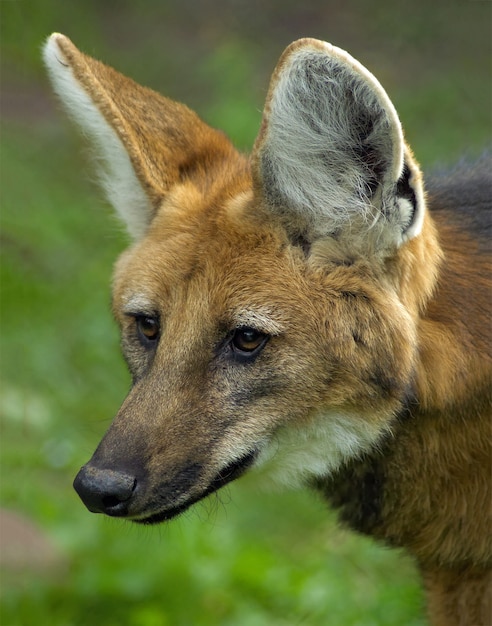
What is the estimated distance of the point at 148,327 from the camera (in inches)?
116

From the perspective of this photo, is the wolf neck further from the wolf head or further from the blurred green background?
the blurred green background

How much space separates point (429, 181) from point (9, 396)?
317 centimetres

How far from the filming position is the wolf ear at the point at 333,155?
97.1 inches

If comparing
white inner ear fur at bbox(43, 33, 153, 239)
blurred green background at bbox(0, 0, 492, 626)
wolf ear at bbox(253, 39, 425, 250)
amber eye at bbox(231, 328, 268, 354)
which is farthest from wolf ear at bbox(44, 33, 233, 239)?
amber eye at bbox(231, 328, 268, 354)

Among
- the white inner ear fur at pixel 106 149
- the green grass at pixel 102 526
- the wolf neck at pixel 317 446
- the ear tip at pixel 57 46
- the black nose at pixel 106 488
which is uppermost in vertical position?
the ear tip at pixel 57 46

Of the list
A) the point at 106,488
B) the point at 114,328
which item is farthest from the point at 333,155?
Answer: the point at 114,328

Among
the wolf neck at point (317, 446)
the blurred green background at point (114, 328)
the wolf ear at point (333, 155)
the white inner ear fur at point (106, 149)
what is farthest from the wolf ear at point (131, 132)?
the wolf neck at point (317, 446)

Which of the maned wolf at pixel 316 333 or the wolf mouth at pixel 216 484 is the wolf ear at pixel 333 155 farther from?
the wolf mouth at pixel 216 484

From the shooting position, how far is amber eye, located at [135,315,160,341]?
9.55 feet

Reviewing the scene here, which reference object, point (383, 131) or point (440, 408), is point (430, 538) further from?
point (383, 131)

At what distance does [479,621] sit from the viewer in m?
3.26

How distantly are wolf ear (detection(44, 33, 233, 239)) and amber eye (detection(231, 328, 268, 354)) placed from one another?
73cm

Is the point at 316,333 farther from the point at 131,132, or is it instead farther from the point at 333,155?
the point at 131,132

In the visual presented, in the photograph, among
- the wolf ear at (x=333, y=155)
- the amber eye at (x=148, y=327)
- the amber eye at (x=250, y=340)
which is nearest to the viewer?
the wolf ear at (x=333, y=155)
